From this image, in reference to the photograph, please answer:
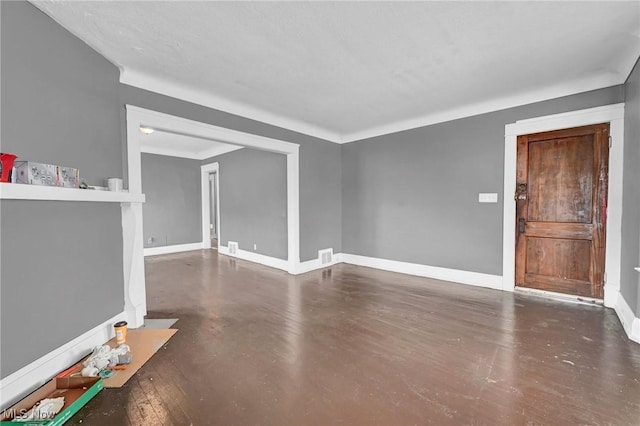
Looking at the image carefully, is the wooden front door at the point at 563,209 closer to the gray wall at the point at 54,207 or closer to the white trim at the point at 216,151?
the gray wall at the point at 54,207

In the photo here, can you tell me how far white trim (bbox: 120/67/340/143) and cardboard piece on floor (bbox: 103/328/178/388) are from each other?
8.22ft

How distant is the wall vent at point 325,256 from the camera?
16.7ft

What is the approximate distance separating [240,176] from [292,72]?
12.2 ft

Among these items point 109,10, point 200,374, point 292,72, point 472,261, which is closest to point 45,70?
point 109,10

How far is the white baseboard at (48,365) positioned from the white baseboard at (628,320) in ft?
15.0

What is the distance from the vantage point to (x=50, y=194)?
166 centimetres

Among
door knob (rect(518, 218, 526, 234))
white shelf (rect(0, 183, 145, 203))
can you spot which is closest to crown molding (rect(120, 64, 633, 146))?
white shelf (rect(0, 183, 145, 203))

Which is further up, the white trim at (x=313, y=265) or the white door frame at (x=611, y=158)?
the white door frame at (x=611, y=158)

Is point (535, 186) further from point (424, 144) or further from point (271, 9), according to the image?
point (271, 9)

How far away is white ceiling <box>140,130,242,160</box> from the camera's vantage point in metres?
5.57

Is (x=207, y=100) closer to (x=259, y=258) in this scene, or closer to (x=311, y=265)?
(x=311, y=265)

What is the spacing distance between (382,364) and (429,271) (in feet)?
8.77

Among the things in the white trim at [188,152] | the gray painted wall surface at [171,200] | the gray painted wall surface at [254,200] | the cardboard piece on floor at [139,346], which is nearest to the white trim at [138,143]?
the cardboard piece on floor at [139,346]

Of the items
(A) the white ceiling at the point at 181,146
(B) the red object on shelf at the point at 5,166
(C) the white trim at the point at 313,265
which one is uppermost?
(A) the white ceiling at the point at 181,146
